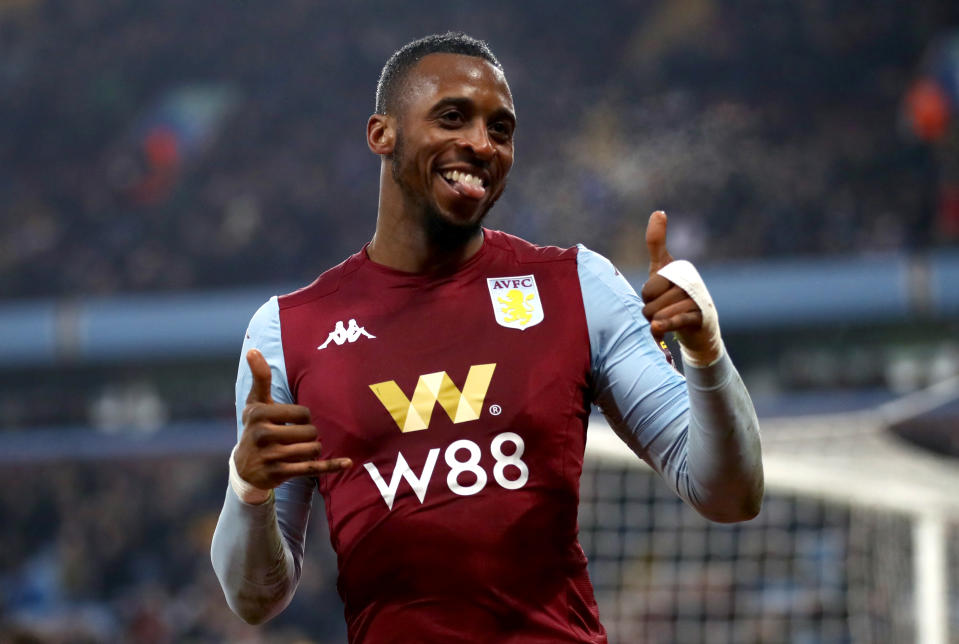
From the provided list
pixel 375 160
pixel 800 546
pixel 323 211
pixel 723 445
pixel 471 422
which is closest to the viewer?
pixel 723 445

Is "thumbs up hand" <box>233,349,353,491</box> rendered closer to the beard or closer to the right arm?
the right arm

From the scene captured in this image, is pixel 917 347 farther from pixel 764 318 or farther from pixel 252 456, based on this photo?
pixel 252 456

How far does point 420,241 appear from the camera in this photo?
2.02 metres

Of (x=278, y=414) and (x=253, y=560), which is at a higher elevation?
(x=278, y=414)

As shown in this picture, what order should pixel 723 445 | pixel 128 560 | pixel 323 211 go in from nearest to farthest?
pixel 723 445, pixel 128 560, pixel 323 211

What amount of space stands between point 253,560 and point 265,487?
182mm

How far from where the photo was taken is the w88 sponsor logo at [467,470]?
5.85 feet

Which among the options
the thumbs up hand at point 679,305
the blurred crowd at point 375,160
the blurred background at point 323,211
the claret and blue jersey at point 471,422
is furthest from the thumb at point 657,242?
the blurred crowd at point 375,160

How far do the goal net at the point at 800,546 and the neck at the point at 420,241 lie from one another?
2.66 m

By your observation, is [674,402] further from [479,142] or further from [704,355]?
[479,142]

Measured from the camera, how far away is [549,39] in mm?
14734

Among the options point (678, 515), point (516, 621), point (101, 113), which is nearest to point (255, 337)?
point (516, 621)

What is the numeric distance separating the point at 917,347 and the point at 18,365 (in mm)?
9329

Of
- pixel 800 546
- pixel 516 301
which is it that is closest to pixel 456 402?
pixel 516 301
